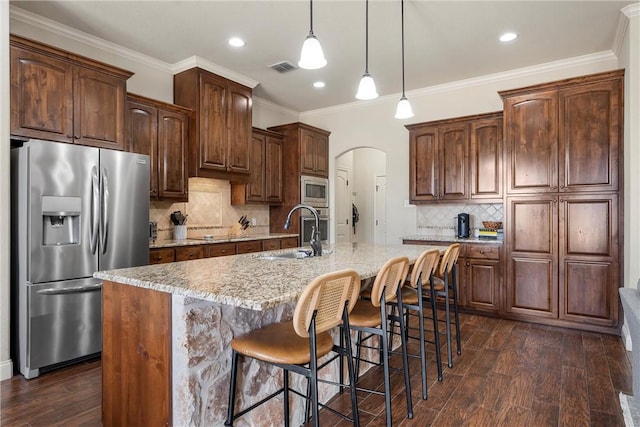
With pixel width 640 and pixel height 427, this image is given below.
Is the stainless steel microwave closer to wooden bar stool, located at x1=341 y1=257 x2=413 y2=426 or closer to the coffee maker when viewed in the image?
the coffee maker

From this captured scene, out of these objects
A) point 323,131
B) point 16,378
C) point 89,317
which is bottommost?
point 16,378

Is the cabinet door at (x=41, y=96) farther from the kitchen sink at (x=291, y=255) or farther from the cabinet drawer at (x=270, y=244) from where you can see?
the cabinet drawer at (x=270, y=244)

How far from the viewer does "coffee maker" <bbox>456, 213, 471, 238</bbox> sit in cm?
485

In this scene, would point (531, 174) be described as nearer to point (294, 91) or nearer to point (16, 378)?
point (294, 91)

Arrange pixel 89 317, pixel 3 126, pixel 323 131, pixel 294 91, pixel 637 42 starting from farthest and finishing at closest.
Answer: pixel 323 131 < pixel 294 91 < pixel 637 42 < pixel 89 317 < pixel 3 126

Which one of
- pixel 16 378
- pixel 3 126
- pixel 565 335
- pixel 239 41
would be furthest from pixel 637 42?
pixel 16 378

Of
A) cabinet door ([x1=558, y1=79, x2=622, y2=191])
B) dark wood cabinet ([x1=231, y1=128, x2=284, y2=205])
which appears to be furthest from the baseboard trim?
cabinet door ([x1=558, y1=79, x2=622, y2=191])

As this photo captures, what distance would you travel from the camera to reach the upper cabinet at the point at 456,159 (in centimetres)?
454

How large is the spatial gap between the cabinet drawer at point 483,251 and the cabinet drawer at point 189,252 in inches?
119

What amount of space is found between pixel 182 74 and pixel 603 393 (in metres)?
4.91

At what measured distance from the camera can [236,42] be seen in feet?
12.7

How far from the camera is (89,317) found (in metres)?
3.04

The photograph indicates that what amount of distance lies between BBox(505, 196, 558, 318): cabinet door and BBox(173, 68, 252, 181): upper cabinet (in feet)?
10.7

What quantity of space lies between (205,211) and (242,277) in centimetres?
338
